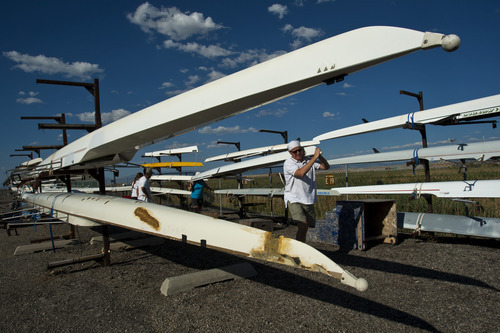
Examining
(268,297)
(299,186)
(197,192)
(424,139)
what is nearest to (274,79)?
(299,186)

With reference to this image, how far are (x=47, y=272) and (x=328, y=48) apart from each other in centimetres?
558

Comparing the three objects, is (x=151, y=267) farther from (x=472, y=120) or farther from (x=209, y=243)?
(x=472, y=120)

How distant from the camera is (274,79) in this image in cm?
255

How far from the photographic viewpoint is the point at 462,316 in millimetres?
3148

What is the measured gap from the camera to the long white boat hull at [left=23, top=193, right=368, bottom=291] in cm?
243

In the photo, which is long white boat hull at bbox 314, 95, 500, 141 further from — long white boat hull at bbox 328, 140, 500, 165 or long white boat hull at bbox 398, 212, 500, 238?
long white boat hull at bbox 398, 212, 500, 238

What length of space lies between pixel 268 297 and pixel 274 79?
2.54m

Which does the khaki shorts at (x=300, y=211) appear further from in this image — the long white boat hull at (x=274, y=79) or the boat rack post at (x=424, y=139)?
the boat rack post at (x=424, y=139)

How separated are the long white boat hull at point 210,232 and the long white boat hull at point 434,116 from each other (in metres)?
4.92

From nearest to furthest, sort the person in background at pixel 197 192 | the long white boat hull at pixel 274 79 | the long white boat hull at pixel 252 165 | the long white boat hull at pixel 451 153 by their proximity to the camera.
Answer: the long white boat hull at pixel 274 79
the long white boat hull at pixel 451 153
the long white boat hull at pixel 252 165
the person in background at pixel 197 192

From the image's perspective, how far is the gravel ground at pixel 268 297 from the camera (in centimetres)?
312

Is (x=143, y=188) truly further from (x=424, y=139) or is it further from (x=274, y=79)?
(x=424, y=139)

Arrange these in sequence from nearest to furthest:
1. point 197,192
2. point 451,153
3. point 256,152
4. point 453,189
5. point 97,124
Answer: point 97,124, point 453,189, point 451,153, point 197,192, point 256,152

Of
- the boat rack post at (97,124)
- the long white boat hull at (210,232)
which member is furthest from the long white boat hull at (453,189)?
the boat rack post at (97,124)
